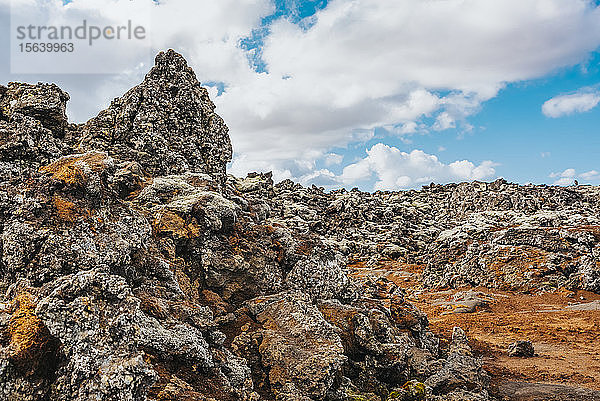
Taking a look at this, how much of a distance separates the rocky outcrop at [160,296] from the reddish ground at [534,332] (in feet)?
8.99

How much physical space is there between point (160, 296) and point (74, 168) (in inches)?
223

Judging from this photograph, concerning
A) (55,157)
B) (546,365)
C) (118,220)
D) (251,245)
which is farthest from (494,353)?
(55,157)

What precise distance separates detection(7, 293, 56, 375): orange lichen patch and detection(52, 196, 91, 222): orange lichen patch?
4213mm

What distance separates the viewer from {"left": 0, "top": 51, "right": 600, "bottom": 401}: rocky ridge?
29.0 ft

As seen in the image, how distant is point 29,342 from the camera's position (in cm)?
872

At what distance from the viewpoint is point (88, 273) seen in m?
9.74

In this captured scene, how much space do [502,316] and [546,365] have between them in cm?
1428

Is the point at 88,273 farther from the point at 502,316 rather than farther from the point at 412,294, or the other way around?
the point at 412,294

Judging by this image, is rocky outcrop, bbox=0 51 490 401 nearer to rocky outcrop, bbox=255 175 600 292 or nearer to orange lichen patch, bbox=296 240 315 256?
orange lichen patch, bbox=296 240 315 256

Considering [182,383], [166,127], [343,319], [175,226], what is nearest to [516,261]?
[343,319]

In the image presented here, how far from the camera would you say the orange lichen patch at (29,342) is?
853 centimetres

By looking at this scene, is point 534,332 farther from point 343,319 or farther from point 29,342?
point 29,342

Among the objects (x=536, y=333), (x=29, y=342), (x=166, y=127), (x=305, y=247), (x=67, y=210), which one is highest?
(x=166, y=127)

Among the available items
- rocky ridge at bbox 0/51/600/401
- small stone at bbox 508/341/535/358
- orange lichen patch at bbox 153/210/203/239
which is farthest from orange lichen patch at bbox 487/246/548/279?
orange lichen patch at bbox 153/210/203/239
